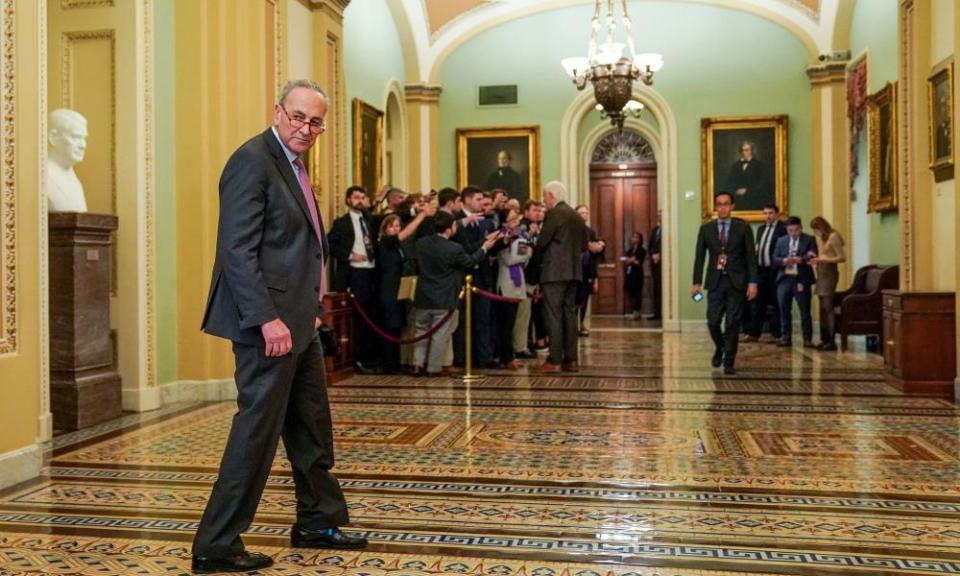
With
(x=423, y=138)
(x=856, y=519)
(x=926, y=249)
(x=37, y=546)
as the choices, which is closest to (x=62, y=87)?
(x=37, y=546)

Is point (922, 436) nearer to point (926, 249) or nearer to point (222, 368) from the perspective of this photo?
point (926, 249)

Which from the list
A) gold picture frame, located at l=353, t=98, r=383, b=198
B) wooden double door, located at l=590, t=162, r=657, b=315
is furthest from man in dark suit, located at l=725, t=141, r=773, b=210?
gold picture frame, located at l=353, t=98, r=383, b=198

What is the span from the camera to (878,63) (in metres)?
12.4

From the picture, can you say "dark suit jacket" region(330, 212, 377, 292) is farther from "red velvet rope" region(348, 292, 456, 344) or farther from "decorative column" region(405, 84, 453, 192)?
"decorative column" region(405, 84, 453, 192)

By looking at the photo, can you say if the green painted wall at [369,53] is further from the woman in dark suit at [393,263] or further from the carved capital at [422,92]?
the woman in dark suit at [393,263]

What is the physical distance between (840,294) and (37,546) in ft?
32.6

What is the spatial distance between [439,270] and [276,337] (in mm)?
5555

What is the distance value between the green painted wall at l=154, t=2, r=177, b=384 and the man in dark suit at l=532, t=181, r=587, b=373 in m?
3.22

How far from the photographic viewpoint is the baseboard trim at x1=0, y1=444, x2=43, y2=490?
4.65 meters

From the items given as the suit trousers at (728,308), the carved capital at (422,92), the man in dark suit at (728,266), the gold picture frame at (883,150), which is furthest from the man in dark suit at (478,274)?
the carved capital at (422,92)

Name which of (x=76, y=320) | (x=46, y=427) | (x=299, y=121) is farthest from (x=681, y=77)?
(x=299, y=121)

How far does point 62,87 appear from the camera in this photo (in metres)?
7.23

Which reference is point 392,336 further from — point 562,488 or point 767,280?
point 767,280

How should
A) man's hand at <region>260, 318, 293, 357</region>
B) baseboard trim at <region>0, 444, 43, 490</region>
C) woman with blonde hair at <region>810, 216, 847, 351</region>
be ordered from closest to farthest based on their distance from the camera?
1. man's hand at <region>260, 318, 293, 357</region>
2. baseboard trim at <region>0, 444, 43, 490</region>
3. woman with blonde hair at <region>810, 216, 847, 351</region>
